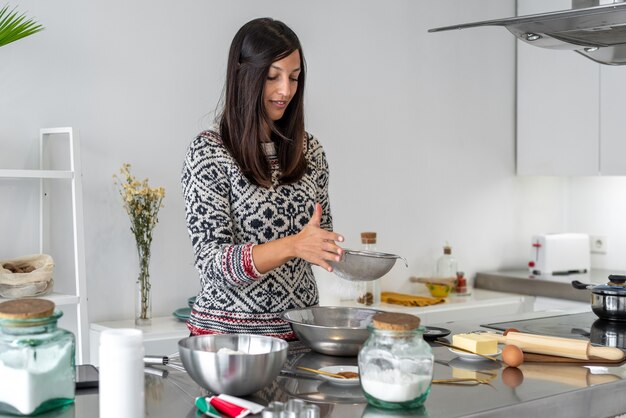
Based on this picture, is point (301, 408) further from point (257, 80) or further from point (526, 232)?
point (526, 232)

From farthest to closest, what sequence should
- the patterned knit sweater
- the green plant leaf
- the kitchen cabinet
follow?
the kitchen cabinet, the green plant leaf, the patterned knit sweater

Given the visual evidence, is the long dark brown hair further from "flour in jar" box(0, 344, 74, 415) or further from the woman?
"flour in jar" box(0, 344, 74, 415)

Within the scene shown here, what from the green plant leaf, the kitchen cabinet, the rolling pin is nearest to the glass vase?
the green plant leaf

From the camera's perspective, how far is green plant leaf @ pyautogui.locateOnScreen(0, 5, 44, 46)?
8.92ft

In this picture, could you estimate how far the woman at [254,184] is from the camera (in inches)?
83.9

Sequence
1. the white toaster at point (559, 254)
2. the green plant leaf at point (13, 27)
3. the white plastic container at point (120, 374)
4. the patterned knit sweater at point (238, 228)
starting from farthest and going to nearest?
the white toaster at point (559, 254)
the green plant leaf at point (13, 27)
the patterned knit sweater at point (238, 228)
the white plastic container at point (120, 374)

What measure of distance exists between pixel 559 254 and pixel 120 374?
11.4ft

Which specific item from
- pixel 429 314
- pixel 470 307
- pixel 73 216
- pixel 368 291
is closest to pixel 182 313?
pixel 73 216

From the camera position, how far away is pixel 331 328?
1863mm

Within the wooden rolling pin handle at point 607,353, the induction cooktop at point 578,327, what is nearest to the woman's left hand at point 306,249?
the wooden rolling pin handle at point 607,353

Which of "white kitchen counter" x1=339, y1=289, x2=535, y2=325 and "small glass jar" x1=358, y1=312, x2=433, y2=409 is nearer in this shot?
"small glass jar" x1=358, y1=312, x2=433, y2=409

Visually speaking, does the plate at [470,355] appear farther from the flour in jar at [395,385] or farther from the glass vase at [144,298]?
the glass vase at [144,298]

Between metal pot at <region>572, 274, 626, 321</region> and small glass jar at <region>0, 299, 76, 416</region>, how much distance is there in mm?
1639

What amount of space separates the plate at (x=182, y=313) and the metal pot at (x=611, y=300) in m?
1.56
